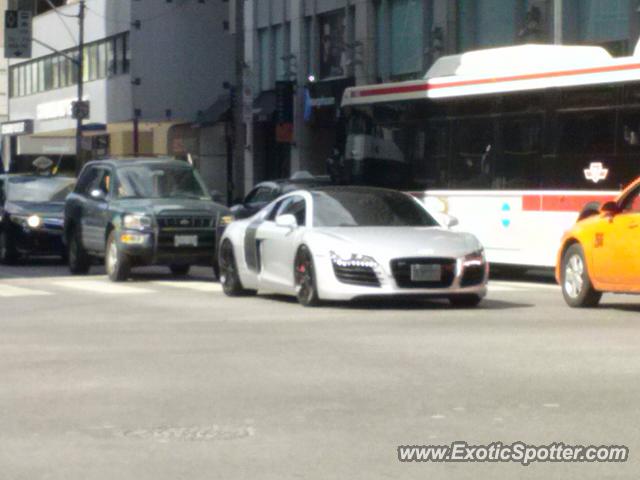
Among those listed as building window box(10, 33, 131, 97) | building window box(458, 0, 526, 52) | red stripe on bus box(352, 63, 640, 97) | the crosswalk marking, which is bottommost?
the crosswalk marking

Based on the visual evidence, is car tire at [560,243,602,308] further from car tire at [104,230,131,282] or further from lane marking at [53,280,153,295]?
car tire at [104,230,131,282]

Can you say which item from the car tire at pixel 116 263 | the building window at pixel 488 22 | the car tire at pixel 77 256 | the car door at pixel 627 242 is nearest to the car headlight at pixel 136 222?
the car tire at pixel 116 263

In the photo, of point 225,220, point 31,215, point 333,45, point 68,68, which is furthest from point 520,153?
point 68,68

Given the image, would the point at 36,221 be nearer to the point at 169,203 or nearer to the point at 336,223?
the point at 169,203

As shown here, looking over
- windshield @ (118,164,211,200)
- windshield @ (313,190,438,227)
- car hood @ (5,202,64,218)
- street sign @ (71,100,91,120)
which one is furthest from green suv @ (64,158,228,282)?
street sign @ (71,100,91,120)

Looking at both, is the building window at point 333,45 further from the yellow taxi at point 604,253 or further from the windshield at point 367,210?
the yellow taxi at point 604,253

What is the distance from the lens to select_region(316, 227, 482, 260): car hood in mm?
19016

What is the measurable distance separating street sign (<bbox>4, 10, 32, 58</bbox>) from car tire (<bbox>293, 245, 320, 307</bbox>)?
46651 mm

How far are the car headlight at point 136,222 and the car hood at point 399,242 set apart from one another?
7424 millimetres

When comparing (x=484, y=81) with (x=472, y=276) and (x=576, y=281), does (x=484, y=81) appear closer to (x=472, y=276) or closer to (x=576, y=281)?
(x=576, y=281)

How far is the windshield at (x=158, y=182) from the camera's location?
28078mm

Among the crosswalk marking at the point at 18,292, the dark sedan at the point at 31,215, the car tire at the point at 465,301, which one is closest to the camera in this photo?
the car tire at the point at 465,301

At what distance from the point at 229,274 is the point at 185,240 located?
461cm

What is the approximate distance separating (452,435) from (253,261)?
1208 centimetres
